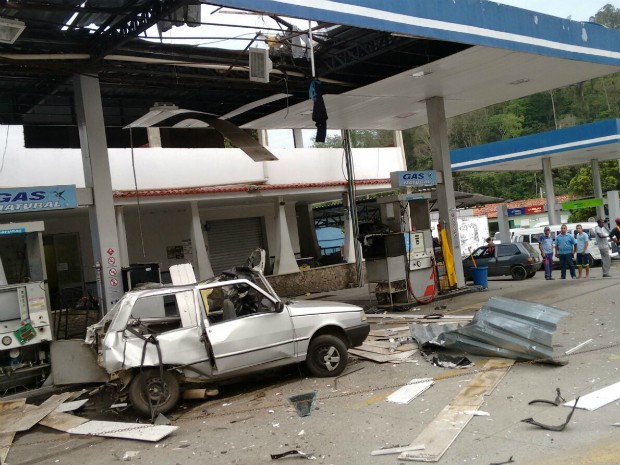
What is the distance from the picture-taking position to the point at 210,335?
25.0 feet

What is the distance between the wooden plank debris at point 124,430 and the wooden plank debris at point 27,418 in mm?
772

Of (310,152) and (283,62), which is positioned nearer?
(283,62)

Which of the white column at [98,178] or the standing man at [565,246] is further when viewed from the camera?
the standing man at [565,246]

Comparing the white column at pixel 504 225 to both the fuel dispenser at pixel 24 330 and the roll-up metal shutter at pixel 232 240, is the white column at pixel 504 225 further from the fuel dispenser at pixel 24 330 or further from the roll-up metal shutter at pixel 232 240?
the fuel dispenser at pixel 24 330

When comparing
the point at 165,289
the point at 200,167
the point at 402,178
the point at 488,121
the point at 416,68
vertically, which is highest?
the point at 488,121

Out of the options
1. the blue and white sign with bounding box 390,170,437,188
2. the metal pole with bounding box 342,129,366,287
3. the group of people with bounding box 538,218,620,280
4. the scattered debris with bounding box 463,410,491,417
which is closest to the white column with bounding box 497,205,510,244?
the group of people with bounding box 538,218,620,280

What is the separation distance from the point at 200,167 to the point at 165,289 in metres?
11.2

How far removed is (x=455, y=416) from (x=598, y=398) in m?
1.56

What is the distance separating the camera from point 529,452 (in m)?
5.15

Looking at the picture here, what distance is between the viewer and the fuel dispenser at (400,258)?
14.6m

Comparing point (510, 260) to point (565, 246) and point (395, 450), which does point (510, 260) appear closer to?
point (565, 246)

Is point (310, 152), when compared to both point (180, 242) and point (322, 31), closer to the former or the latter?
point (180, 242)

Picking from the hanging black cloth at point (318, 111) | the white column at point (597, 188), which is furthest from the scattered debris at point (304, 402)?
the white column at point (597, 188)

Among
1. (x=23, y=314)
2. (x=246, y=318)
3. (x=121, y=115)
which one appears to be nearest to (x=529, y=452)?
(x=246, y=318)
